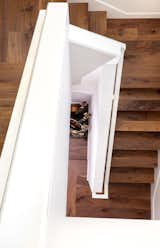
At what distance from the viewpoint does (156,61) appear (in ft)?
8.57

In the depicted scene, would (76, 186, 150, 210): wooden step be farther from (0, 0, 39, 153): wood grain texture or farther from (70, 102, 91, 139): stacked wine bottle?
(0, 0, 39, 153): wood grain texture

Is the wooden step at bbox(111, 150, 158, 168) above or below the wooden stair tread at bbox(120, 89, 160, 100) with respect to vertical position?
below

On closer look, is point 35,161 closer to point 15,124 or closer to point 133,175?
point 15,124

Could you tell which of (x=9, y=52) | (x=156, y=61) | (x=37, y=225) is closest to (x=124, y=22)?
(x=156, y=61)

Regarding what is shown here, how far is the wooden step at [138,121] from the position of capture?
252 cm

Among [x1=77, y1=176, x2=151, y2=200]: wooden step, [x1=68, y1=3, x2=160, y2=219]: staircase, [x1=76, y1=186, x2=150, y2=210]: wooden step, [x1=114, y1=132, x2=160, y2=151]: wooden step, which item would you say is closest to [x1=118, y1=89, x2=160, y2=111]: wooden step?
[x1=68, y1=3, x2=160, y2=219]: staircase

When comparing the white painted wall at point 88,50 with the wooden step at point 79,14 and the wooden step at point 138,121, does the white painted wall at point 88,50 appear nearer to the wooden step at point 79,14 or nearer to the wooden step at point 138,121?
the wooden step at point 79,14

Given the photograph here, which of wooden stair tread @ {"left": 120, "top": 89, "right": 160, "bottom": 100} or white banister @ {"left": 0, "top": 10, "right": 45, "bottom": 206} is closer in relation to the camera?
white banister @ {"left": 0, "top": 10, "right": 45, "bottom": 206}

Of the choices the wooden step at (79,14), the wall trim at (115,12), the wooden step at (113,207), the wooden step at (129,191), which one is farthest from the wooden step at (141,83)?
the wooden step at (113,207)

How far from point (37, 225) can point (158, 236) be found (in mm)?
546

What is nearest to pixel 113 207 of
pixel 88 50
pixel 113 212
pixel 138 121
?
pixel 113 212

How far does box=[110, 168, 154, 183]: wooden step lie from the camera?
3.20 m

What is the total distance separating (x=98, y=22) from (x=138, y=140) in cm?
116

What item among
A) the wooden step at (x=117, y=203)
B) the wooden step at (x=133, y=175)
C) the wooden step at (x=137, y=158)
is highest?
the wooden step at (x=137, y=158)
